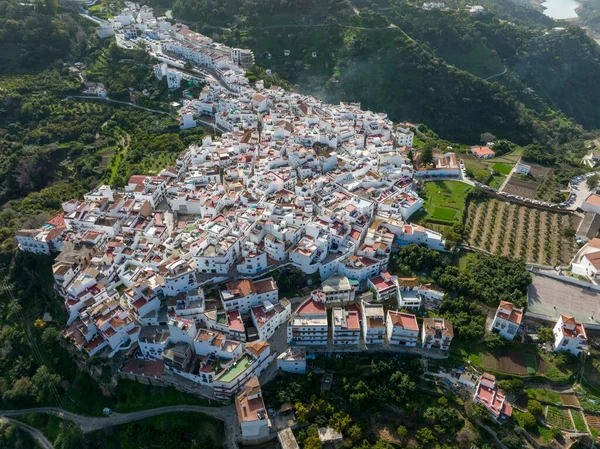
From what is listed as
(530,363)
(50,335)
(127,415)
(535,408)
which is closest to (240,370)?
(127,415)

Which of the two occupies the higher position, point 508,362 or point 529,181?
point 529,181

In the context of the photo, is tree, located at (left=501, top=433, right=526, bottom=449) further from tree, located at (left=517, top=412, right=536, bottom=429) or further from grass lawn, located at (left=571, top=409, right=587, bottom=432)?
grass lawn, located at (left=571, top=409, right=587, bottom=432)

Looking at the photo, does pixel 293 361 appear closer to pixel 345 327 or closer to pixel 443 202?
pixel 345 327

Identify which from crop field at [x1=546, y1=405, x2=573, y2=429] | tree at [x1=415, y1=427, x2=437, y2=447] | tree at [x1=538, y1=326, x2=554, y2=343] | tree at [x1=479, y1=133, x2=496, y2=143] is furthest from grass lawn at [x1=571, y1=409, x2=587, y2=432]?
tree at [x1=479, y1=133, x2=496, y2=143]

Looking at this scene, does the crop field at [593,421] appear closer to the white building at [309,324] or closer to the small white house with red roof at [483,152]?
the white building at [309,324]

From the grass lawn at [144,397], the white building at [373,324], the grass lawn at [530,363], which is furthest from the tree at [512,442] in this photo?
the grass lawn at [144,397]
